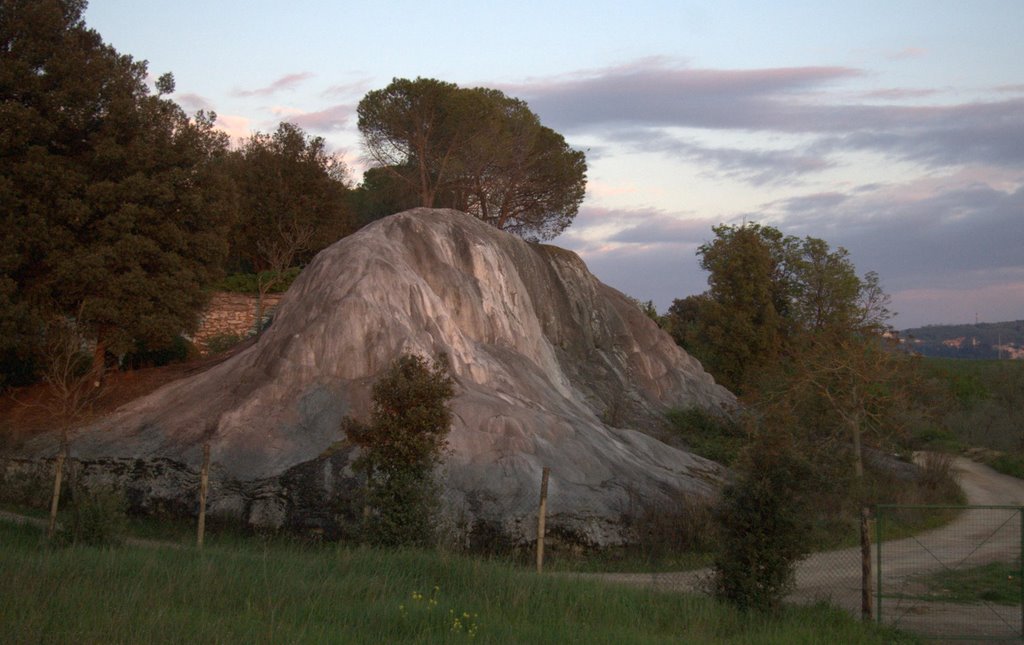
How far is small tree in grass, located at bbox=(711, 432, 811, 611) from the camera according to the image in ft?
41.8

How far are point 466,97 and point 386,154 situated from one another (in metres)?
4.96

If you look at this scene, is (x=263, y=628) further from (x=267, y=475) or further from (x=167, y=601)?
(x=267, y=475)

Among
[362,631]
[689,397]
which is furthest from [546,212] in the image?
[362,631]

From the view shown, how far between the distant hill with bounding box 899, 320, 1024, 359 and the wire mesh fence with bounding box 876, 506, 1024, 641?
96.4 m

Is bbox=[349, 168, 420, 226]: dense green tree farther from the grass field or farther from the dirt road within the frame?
the grass field

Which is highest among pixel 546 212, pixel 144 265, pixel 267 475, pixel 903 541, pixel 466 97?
pixel 466 97

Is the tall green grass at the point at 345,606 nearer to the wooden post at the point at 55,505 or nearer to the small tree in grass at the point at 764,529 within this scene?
the small tree in grass at the point at 764,529

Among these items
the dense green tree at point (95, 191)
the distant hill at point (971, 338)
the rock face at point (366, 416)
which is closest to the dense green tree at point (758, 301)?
the rock face at point (366, 416)

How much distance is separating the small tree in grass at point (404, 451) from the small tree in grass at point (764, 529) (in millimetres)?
5278

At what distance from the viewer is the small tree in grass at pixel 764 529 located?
12.7 m

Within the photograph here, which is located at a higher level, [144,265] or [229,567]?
[144,265]

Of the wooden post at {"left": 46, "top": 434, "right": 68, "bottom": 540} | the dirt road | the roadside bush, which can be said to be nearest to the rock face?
the roadside bush

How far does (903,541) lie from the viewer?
72.2ft

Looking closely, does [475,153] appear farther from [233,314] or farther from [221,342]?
[221,342]
